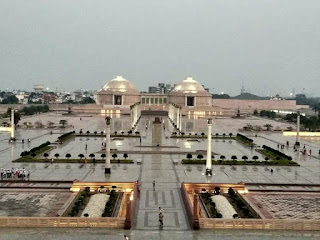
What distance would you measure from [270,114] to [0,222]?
3368 inches

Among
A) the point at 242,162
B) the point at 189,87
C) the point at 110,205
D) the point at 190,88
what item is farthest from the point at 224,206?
the point at 189,87

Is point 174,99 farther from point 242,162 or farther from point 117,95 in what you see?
point 242,162

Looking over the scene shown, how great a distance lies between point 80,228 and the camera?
15.0 m

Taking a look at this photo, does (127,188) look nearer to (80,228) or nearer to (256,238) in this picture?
(80,228)

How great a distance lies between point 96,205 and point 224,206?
5.47m

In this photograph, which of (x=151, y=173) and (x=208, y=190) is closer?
(x=208, y=190)

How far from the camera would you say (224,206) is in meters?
17.7

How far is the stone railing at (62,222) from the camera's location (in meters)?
15.0

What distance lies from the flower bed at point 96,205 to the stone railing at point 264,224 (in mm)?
4334

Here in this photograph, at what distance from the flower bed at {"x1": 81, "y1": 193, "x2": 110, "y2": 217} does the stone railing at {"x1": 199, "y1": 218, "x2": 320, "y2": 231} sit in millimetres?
4334

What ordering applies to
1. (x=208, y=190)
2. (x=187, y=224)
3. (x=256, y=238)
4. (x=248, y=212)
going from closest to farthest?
1. (x=256, y=238)
2. (x=187, y=224)
3. (x=248, y=212)
4. (x=208, y=190)

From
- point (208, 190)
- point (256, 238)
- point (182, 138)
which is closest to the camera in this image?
point (256, 238)

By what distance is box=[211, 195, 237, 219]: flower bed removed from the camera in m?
16.7

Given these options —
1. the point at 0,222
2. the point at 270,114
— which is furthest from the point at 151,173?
the point at 270,114
